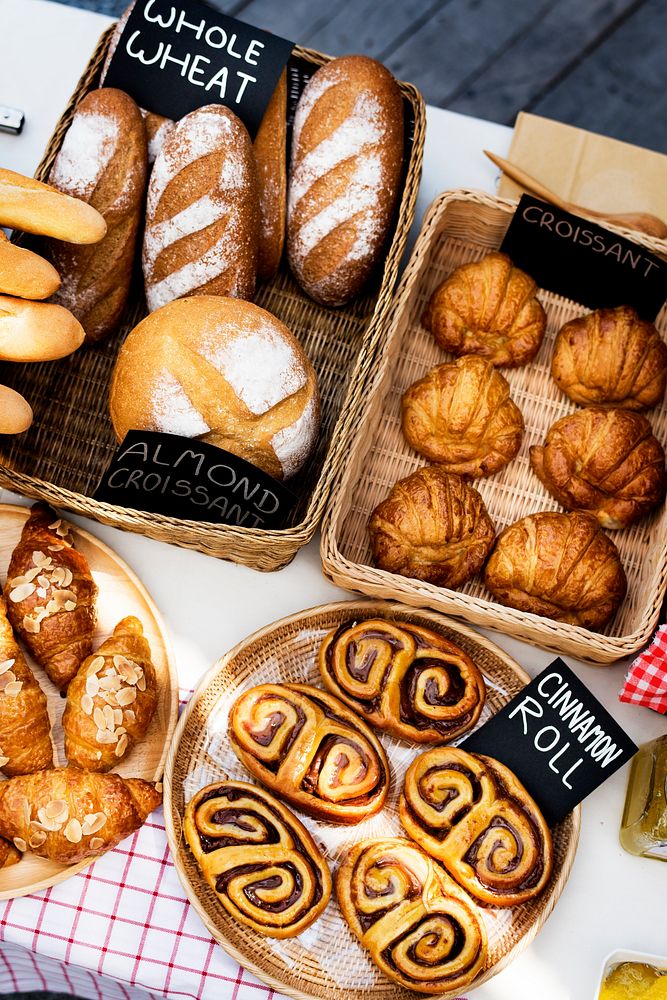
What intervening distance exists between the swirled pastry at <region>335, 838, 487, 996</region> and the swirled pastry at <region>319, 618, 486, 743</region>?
210 millimetres

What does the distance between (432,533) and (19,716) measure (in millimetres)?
759

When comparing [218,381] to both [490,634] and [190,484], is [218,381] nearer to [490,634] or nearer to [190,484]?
[190,484]

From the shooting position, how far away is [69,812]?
4.70ft

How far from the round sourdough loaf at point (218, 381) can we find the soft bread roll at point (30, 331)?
0.45ft

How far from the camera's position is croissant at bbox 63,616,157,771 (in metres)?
1.48

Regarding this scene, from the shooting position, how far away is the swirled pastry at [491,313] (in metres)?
1.75

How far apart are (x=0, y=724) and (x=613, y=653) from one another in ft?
3.30

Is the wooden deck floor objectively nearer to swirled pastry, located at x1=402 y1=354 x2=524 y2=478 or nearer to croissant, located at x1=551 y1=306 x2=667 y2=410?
croissant, located at x1=551 y1=306 x2=667 y2=410

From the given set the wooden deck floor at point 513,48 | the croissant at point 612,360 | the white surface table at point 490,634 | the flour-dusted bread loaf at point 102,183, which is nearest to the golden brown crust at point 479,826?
the white surface table at point 490,634

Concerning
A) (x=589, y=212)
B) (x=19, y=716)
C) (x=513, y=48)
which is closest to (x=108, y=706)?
(x=19, y=716)

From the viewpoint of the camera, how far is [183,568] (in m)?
1.70

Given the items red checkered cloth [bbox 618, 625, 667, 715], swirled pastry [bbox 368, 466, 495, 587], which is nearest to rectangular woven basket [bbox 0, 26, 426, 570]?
swirled pastry [bbox 368, 466, 495, 587]

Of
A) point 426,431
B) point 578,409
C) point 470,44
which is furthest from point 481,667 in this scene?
point 470,44

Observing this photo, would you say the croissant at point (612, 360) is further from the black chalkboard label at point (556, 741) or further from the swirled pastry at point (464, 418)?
the black chalkboard label at point (556, 741)
